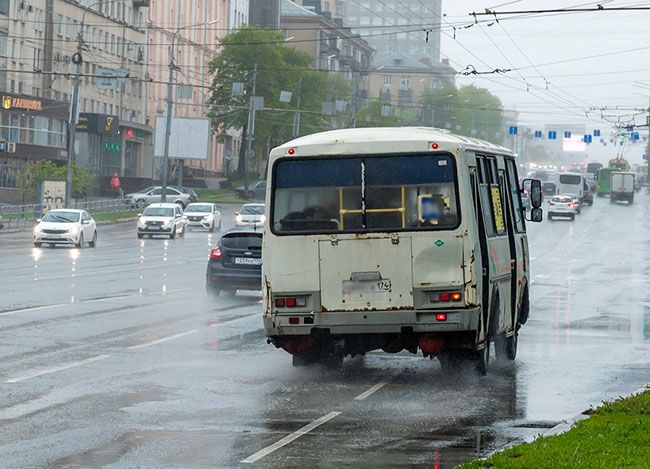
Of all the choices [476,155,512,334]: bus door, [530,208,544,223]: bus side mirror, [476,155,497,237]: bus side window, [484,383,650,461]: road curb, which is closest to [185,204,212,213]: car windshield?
[530,208,544,223]: bus side mirror

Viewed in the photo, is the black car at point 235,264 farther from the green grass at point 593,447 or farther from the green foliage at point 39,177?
the green foliage at point 39,177

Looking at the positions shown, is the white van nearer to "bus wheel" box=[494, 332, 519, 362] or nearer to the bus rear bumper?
"bus wheel" box=[494, 332, 519, 362]

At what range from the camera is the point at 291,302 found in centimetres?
1639

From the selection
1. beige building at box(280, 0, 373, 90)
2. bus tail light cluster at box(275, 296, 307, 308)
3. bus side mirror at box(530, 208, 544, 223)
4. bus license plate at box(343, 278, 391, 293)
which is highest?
beige building at box(280, 0, 373, 90)

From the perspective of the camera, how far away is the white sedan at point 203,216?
Result: 78.9 m

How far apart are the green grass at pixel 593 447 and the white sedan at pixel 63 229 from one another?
45.5 metres

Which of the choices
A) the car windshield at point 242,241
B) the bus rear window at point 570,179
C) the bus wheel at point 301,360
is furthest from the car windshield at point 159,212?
the bus rear window at point 570,179

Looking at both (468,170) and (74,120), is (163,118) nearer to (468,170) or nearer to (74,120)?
(74,120)

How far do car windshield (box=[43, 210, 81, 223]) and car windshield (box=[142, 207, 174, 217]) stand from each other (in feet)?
40.2

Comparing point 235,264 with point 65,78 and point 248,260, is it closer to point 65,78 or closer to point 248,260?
point 248,260

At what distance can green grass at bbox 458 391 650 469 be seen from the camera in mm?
10086

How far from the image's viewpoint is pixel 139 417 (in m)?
13.1

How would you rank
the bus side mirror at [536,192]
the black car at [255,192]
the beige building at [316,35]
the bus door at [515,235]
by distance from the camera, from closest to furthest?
the bus door at [515,235] → the bus side mirror at [536,192] → the black car at [255,192] → the beige building at [316,35]

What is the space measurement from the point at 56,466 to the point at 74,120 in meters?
65.9
